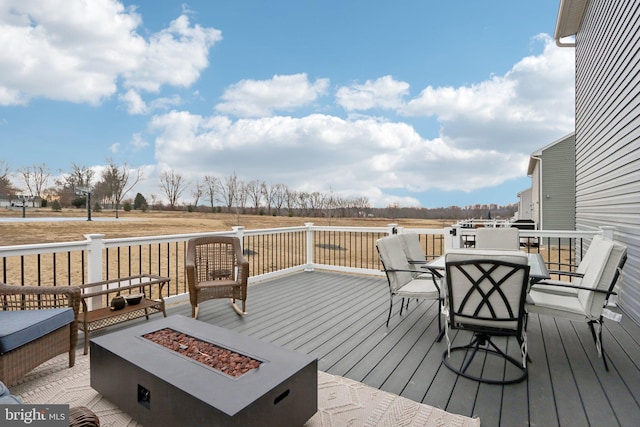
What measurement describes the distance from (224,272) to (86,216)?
2156 cm

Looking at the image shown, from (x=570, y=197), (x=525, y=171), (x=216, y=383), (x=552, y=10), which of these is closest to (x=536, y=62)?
(x=552, y=10)

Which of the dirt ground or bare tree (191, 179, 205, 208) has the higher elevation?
bare tree (191, 179, 205, 208)

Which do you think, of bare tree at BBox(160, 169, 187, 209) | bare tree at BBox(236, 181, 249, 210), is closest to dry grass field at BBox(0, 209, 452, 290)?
bare tree at BBox(236, 181, 249, 210)

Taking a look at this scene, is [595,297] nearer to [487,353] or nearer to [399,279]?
[487,353]

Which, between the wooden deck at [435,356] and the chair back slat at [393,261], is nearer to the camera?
the wooden deck at [435,356]

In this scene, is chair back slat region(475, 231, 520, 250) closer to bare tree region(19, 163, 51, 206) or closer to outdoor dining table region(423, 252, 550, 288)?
outdoor dining table region(423, 252, 550, 288)

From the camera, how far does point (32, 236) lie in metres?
15.8

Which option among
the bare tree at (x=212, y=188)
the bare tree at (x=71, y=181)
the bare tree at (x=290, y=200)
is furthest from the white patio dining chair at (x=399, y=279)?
the bare tree at (x=71, y=181)

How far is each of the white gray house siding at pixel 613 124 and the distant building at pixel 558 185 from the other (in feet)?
20.3

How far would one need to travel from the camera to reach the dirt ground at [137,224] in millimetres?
15992

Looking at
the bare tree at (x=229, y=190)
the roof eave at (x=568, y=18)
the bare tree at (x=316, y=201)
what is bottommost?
the bare tree at (x=316, y=201)

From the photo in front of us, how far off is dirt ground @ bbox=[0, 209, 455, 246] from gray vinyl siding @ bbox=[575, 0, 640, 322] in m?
8.00

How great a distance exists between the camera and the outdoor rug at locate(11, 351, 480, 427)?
1.90 metres

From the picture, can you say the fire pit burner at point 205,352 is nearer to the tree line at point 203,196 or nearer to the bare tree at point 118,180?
the tree line at point 203,196
